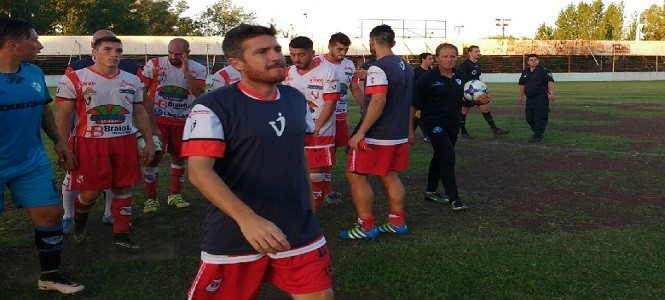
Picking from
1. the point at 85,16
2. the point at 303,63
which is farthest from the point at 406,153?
the point at 85,16

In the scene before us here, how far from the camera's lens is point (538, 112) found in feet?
47.2

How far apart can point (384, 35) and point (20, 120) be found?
356 cm

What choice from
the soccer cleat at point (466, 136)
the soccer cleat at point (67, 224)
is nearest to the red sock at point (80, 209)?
the soccer cleat at point (67, 224)

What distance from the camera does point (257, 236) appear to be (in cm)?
284

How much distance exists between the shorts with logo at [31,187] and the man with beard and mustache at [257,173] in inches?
87.8

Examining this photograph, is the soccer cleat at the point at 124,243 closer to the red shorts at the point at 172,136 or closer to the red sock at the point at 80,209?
the red sock at the point at 80,209

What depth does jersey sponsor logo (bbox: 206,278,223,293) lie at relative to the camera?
336 cm

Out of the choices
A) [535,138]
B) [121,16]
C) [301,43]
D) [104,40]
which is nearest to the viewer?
[104,40]

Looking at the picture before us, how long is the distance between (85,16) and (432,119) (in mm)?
73358

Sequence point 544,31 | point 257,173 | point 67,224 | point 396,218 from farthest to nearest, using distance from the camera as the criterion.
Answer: point 544,31 < point 67,224 < point 396,218 < point 257,173

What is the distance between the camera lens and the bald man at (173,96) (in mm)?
8047

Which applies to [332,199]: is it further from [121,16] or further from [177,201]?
[121,16]

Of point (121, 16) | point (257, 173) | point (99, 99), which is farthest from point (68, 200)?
point (121, 16)

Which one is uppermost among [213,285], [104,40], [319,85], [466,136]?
[104,40]
